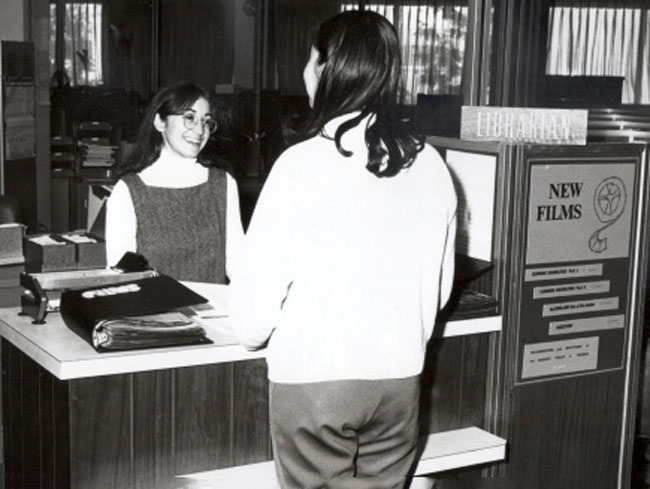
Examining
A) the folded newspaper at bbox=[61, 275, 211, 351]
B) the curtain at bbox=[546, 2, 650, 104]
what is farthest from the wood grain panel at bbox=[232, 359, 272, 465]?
the curtain at bbox=[546, 2, 650, 104]

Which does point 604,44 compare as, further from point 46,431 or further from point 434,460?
point 46,431

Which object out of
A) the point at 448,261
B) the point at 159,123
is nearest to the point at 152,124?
the point at 159,123

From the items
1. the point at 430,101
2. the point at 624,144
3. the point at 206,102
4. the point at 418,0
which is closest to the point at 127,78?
the point at 418,0

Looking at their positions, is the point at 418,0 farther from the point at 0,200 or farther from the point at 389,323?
the point at 389,323

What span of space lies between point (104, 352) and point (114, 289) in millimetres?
204

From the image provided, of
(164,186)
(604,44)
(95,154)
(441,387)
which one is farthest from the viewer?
(604,44)

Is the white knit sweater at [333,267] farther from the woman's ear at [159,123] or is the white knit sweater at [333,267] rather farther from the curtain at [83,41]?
the curtain at [83,41]

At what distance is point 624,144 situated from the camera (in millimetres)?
2998

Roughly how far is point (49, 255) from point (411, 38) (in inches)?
494

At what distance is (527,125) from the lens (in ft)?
9.48

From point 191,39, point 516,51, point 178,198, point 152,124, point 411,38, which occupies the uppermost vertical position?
point 411,38

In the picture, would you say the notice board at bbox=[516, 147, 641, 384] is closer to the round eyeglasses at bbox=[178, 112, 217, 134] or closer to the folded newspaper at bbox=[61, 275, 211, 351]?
the folded newspaper at bbox=[61, 275, 211, 351]

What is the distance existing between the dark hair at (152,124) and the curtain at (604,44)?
10473 mm

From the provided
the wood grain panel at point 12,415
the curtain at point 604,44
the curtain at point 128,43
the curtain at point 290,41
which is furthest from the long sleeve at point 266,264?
the curtain at point 290,41
